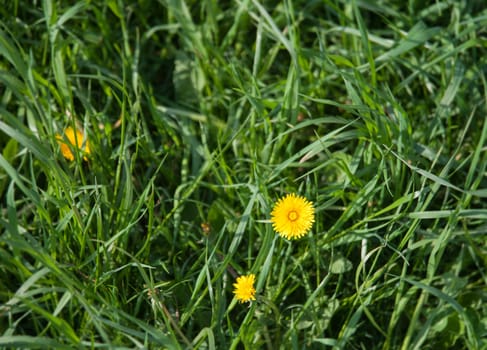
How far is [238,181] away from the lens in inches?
72.3

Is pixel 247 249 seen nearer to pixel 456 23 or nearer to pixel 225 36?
pixel 225 36

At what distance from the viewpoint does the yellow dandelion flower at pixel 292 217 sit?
5.16ft

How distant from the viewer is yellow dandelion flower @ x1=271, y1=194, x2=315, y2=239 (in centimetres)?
157

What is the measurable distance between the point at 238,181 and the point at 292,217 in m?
0.30

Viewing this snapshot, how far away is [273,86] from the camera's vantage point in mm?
1962

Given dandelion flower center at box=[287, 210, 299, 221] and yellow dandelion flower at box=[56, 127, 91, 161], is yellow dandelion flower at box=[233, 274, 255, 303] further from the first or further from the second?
yellow dandelion flower at box=[56, 127, 91, 161]

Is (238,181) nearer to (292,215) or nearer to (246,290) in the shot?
(292,215)

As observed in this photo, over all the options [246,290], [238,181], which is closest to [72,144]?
[238,181]

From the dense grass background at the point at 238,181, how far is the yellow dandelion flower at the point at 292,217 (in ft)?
0.10

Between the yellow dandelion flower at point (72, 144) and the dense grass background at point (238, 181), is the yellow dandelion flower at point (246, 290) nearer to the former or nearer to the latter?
the dense grass background at point (238, 181)

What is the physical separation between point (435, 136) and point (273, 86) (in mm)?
509

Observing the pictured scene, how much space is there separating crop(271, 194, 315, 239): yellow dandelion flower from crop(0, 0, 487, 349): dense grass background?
30 millimetres

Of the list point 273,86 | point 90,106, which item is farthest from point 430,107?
point 90,106

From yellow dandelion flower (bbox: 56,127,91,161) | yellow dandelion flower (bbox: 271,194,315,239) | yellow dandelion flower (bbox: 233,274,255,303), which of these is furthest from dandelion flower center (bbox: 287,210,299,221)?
yellow dandelion flower (bbox: 56,127,91,161)
